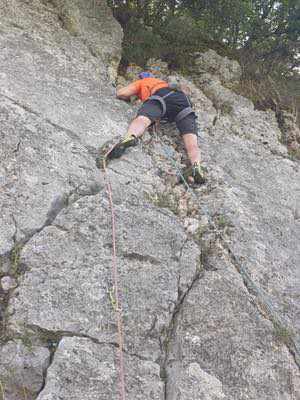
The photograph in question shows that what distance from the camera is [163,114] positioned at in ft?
21.2

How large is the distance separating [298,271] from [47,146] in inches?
119

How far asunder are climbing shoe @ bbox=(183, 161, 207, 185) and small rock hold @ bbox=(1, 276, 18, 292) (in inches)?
107

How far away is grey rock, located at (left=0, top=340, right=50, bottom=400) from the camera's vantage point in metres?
3.24

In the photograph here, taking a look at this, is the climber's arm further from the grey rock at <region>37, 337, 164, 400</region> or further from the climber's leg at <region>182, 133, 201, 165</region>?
the grey rock at <region>37, 337, 164, 400</region>

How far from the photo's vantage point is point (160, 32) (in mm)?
8398

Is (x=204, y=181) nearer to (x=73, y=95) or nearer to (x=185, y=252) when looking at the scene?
(x=185, y=252)

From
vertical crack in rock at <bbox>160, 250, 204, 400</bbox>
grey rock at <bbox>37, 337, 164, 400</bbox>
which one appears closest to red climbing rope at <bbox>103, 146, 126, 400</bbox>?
grey rock at <bbox>37, 337, 164, 400</bbox>

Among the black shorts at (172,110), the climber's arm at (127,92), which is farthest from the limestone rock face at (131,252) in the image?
the black shorts at (172,110)

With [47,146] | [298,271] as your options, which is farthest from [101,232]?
[298,271]

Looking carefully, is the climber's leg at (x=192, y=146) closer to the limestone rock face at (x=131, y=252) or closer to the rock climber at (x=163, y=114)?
the rock climber at (x=163, y=114)

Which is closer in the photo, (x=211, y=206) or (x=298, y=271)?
(x=298, y=271)

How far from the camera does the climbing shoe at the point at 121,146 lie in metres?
5.50

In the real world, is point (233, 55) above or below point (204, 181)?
above

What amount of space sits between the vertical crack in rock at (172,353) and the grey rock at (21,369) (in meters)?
0.89
